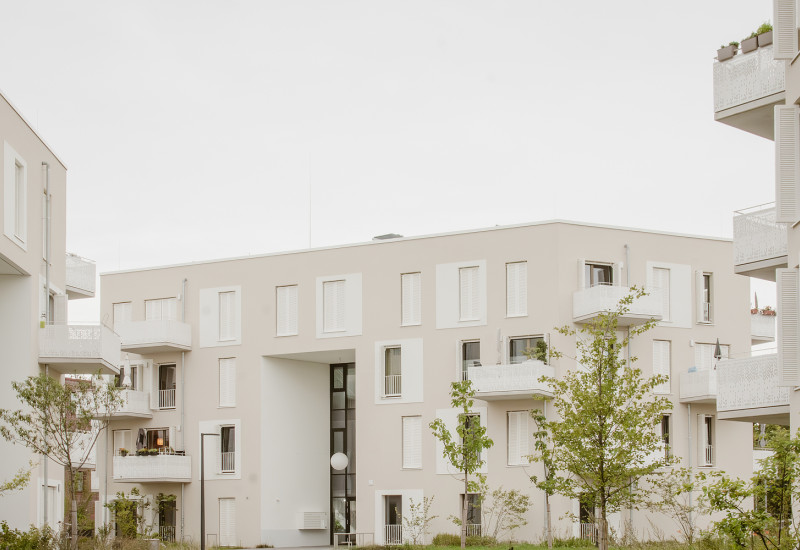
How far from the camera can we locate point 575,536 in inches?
1688

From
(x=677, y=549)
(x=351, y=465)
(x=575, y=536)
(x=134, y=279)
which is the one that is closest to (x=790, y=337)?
(x=677, y=549)

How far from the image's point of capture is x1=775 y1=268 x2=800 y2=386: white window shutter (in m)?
21.1

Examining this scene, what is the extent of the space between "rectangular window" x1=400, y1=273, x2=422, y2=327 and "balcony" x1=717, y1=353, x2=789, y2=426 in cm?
2188

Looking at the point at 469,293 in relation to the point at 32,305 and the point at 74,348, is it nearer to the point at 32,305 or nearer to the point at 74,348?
the point at 74,348

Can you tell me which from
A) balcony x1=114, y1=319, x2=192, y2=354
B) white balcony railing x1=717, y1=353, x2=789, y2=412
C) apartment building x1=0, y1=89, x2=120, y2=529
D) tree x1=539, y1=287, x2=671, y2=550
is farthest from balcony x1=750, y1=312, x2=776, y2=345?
apartment building x1=0, y1=89, x2=120, y2=529

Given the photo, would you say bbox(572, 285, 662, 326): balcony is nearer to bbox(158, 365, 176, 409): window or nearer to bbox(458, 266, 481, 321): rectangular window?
bbox(458, 266, 481, 321): rectangular window

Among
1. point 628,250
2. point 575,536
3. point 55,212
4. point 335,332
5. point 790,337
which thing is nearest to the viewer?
point 790,337

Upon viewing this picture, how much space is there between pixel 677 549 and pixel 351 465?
22.9 meters

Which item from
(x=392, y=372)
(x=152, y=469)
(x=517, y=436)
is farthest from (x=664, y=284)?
(x=152, y=469)

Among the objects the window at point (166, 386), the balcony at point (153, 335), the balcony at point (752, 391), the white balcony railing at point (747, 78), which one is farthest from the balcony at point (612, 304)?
the white balcony railing at point (747, 78)

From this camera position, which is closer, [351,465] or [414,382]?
[414,382]

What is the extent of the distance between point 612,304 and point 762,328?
8.65m

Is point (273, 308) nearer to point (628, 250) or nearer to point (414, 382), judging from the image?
point (414, 382)

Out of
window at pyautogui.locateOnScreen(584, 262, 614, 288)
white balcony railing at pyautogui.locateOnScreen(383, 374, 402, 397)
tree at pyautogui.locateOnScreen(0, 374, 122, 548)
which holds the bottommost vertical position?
tree at pyautogui.locateOnScreen(0, 374, 122, 548)
